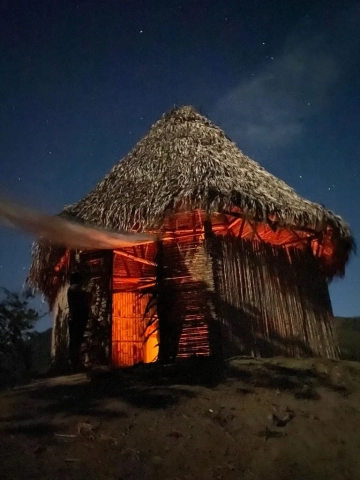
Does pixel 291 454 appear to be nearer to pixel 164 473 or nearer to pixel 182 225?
pixel 164 473

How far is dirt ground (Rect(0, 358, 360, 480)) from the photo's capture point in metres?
3.27

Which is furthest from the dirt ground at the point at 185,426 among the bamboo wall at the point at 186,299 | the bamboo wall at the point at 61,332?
the bamboo wall at the point at 61,332

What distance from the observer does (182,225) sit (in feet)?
24.9

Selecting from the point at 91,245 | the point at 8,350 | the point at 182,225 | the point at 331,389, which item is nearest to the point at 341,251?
the point at 182,225

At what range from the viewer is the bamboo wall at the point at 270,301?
7.08 m

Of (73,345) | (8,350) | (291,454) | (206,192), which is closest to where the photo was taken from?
(291,454)

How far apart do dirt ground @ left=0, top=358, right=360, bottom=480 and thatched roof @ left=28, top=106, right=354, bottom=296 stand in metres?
2.49

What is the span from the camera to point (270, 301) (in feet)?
25.1

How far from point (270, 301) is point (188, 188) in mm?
2400

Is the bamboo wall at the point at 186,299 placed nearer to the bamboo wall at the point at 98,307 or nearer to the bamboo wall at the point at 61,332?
the bamboo wall at the point at 98,307

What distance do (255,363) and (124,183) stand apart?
3.93 metres

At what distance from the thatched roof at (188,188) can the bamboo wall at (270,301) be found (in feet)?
2.44

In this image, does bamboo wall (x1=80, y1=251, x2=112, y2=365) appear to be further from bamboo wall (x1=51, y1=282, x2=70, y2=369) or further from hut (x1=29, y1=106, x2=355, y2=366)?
bamboo wall (x1=51, y1=282, x2=70, y2=369)

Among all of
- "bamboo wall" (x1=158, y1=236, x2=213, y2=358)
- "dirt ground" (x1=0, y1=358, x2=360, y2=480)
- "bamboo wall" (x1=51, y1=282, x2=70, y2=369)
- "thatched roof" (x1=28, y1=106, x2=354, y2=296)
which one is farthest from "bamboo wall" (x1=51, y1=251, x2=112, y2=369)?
"dirt ground" (x1=0, y1=358, x2=360, y2=480)
